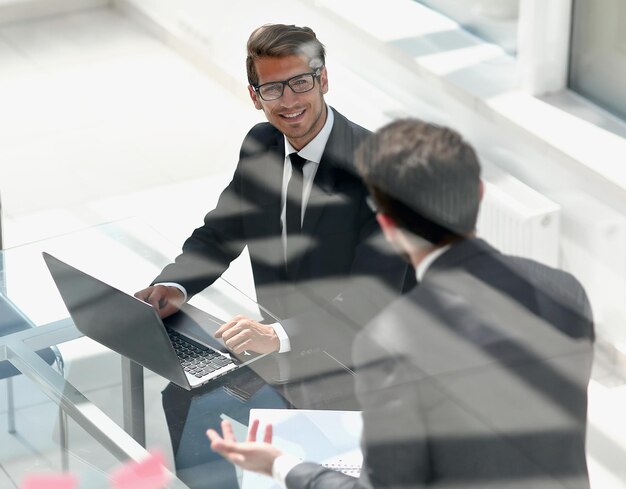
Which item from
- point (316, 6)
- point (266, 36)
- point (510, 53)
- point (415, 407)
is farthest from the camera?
point (316, 6)

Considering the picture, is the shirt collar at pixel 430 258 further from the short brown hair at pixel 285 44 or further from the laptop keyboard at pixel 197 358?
the short brown hair at pixel 285 44

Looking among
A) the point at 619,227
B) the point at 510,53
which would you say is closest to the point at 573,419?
the point at 619,227

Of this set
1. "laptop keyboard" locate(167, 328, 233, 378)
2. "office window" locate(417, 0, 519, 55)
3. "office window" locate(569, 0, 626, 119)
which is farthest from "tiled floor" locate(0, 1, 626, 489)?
"laptop keyboard" locate(167, 328, 233, 378)

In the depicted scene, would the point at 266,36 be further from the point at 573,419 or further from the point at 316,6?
the point at 316,6

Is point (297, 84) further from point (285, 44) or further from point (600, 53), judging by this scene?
point (600, 53)

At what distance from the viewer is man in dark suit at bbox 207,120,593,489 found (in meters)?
1.88

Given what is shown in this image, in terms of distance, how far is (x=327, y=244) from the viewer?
115 inches

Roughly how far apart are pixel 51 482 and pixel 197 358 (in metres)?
0.39

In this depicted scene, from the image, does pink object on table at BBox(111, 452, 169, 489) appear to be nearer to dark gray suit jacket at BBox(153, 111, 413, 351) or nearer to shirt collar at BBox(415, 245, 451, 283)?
dark gray suit jacket at BBox(153, 111, 413, 351)

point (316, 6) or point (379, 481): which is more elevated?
point (379, 481)

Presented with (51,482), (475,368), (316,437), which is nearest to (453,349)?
(475,368)

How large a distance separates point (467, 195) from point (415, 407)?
13.3 inches

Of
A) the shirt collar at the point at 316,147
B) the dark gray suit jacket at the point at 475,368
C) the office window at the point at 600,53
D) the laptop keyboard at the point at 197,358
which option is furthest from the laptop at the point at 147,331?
the office window at the point at 600,53

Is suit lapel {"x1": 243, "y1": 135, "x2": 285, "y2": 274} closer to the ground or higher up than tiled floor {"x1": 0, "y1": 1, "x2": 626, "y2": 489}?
higher up
